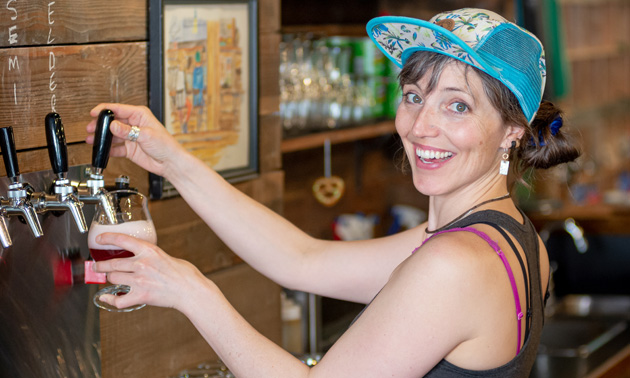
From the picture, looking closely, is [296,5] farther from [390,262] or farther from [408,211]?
[390,262]

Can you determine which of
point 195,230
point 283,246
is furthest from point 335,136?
point 283,246

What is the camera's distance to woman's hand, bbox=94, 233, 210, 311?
4.93 feet

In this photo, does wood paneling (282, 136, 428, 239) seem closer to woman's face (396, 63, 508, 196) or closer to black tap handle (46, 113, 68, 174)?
woman's face (396, 63, 508, 196)

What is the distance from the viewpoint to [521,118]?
1.70 metres

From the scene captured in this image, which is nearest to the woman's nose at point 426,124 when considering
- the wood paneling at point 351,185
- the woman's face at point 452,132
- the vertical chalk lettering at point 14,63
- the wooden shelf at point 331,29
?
the woman's face at point 452,132

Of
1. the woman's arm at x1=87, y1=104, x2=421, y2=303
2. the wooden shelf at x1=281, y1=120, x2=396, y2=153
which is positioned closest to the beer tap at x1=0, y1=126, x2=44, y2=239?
the woman's arm at x1=87, y1=104, x2=421, y2=303

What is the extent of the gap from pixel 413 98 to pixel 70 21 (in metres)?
0.72

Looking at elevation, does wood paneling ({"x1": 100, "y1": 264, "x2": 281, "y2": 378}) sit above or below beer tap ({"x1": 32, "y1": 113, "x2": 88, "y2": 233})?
below

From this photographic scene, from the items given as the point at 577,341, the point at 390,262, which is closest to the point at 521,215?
the point at 390,262

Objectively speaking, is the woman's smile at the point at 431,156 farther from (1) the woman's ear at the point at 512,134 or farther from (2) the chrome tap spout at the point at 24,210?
(2) the chrome tap spout at the point at 24,210

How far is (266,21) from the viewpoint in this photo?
7.98 feet

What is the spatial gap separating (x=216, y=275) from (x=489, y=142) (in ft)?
3.12

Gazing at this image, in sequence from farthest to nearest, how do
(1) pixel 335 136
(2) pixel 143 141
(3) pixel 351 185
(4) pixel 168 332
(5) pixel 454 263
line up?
1. (3) pixel 351 185
2. (1) pixel 335 136
3. (4) pixel 168 332
4. (2) pixel 143 141
5. (5) pixel 454 263

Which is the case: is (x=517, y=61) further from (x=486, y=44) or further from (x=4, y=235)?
(x=4, y=235)
